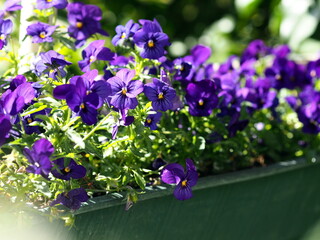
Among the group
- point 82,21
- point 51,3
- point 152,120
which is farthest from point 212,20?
point 152,120

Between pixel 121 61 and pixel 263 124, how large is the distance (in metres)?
0.49

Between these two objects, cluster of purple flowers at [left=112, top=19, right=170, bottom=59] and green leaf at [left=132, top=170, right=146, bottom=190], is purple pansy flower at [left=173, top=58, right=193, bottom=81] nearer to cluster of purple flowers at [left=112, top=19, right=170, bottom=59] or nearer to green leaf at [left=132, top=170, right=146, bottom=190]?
cluster of purple flowers at [left=112, top=19, right=170, bottom=59]

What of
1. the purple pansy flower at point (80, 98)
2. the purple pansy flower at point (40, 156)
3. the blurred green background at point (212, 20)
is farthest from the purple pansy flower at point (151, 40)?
the blurred green background at point (212, 20)

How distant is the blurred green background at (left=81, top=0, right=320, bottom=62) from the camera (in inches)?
102

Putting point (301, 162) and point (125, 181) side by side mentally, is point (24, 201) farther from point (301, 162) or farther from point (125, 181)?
point (301, 162)

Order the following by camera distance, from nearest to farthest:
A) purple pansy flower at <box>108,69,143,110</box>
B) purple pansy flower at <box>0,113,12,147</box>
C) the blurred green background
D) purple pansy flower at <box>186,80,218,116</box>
Result: purple pansy flower at <box>0,113,12,147</box>, purple pansy flower at <box>108,69,143,110</box>, purple pansy flower at <box>186,80,218,116</box>, the blurred green background

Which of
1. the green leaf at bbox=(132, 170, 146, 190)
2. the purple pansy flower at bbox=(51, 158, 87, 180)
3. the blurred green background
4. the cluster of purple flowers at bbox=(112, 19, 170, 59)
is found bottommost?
the blurred green background

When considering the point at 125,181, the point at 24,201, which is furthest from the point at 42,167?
the point at 125,181

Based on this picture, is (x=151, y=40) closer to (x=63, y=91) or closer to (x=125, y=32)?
(x=125, y=32)

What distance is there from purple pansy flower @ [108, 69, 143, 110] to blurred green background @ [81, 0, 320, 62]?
1614 millimetres

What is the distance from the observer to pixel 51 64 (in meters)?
0.98

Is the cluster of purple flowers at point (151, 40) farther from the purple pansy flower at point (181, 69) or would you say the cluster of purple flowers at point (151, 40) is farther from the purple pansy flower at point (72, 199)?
the purple pansy flower at point (72, 199)

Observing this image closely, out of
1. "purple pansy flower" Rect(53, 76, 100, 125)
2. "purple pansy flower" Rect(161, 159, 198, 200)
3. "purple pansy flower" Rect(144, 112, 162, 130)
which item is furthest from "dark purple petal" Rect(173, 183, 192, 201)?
"purple pansy flower" Rect(53, 76, 100, 125)

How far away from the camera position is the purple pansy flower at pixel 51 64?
97 cm
